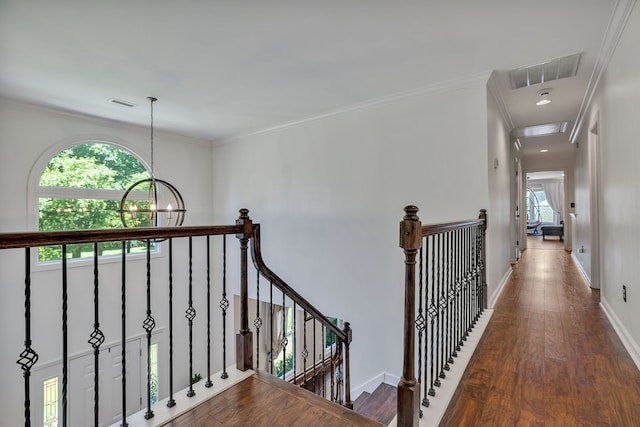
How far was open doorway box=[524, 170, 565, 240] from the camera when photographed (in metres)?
12.1

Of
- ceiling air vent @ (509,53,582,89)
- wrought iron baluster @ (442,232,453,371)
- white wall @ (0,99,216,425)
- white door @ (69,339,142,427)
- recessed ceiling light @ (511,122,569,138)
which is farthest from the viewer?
recessed ceiling light @ (511,122,569,138)

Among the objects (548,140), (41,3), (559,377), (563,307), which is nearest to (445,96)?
(563,307)

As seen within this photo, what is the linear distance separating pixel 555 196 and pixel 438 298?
1397 cm

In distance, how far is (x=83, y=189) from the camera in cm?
430

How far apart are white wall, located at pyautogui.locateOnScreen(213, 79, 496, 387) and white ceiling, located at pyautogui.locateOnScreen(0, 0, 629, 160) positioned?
1.17 feet

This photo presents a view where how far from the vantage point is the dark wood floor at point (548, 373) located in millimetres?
1534

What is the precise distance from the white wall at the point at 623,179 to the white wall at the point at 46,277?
18.3ft

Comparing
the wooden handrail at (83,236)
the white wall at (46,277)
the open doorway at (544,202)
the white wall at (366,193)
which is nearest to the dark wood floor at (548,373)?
the white wall at (366,193)

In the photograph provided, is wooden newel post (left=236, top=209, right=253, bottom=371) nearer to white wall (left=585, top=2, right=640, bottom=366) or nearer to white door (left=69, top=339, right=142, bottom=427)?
white wall (left=585, top=2, right=640, bottom=366)

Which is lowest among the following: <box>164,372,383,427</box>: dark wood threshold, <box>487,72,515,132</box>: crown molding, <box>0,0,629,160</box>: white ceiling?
<box>164,372,383,427</box>: dark wood threshold

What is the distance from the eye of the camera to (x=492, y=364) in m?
2.02

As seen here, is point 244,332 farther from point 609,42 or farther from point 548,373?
point 609,42

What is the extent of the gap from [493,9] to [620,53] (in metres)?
1.08

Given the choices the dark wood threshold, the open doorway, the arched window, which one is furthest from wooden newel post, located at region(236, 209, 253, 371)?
Answer: the open doorway
